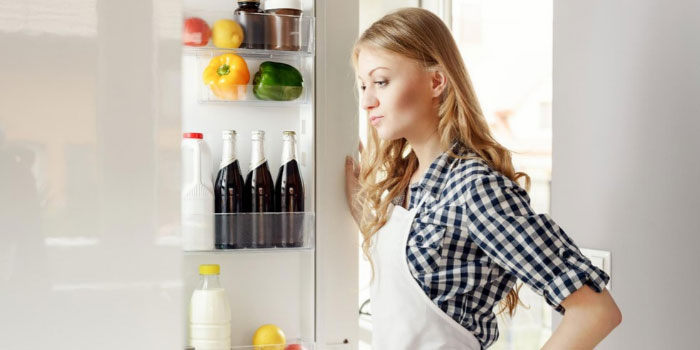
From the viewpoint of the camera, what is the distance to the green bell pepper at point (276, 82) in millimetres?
1463

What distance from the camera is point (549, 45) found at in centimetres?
161

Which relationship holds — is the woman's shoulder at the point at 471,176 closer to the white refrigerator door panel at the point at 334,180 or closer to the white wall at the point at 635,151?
the white wall at the point at 635,151

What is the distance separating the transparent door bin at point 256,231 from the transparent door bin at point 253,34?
36 centimetres

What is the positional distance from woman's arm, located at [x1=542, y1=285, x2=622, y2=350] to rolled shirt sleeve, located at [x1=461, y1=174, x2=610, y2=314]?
0.01 m

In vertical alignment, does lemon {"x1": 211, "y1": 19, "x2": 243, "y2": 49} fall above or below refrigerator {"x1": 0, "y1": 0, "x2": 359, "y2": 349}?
above

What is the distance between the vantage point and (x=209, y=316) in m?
1.41

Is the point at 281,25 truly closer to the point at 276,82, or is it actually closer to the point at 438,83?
the point at 276,82

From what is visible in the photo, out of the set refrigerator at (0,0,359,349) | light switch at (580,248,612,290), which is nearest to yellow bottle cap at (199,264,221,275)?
light switch at (580,248,612,290)

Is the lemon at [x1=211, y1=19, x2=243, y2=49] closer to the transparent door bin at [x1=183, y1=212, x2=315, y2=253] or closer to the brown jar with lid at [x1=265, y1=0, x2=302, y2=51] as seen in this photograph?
the brown jar with lid at [x1=265, y1=0, x2=302, y2=51]

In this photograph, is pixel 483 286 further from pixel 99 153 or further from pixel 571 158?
pixel 99 153

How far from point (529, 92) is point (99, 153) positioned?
4.66ft

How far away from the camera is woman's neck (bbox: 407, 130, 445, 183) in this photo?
1061mm

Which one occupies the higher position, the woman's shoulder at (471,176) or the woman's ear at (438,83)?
the woman's ear at (438,83)

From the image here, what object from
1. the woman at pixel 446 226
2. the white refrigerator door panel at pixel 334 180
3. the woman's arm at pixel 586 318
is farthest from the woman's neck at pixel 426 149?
the white refrigerator door panel at pixel 334 180
